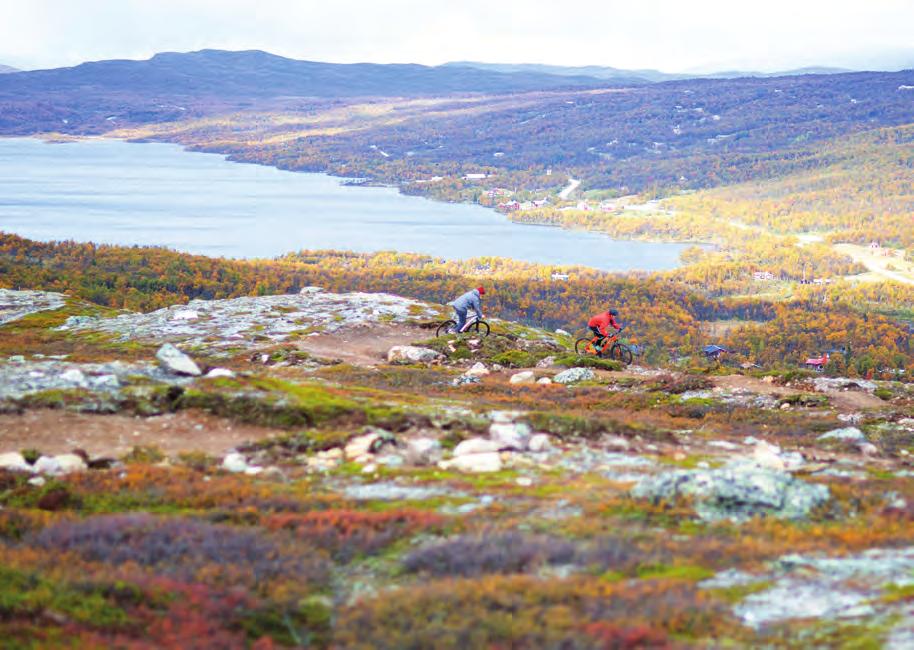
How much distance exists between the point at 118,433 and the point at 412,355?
18.1 metres

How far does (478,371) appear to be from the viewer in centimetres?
3167

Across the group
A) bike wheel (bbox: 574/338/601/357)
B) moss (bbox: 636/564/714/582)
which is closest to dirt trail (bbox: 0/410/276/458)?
moss (bbox: 636/564/714/582)

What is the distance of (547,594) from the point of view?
29.5 ft

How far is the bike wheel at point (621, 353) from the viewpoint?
3466 cm

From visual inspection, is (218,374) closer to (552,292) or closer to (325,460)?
(325,460)

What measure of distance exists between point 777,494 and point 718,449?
206 inches

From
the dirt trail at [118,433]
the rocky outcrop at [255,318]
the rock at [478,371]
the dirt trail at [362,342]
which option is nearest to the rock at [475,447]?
the dirt trail at [118,433]

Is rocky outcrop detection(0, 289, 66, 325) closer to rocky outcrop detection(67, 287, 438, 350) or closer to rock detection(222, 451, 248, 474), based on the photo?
rocky outcrop detection(67, 287, 438, 350)

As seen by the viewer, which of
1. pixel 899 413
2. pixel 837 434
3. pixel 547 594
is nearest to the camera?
pixel 547 594

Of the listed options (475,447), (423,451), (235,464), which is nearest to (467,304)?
(475,447)

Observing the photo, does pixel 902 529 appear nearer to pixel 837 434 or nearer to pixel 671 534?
pixel 671 534

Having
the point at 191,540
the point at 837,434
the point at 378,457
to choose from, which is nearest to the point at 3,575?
the point at 191,540

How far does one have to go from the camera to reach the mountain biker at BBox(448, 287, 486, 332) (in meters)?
33.8

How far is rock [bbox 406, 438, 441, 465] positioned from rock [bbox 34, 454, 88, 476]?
606 cm
